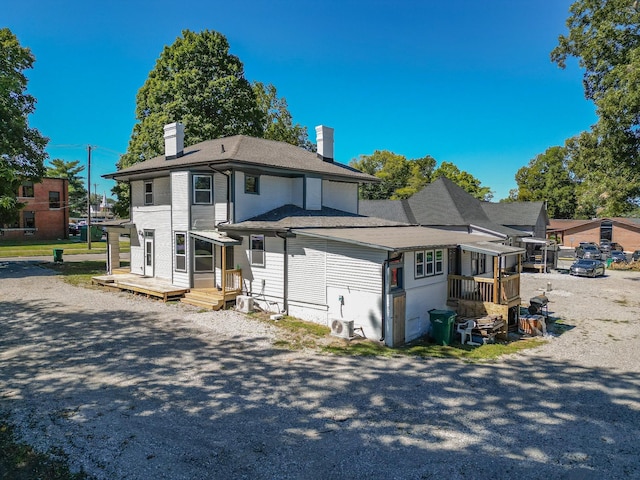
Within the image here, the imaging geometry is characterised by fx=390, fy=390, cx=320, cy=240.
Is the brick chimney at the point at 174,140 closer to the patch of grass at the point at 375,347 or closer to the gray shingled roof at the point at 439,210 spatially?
the patch of grass at the point at 375,347

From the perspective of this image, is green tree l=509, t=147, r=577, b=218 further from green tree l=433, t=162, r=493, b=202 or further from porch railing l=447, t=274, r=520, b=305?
porch railing l=447, t=274, r=520, b=305

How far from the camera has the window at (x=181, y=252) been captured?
17.8m

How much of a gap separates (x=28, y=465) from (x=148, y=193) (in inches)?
655

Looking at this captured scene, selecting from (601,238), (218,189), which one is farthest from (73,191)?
(601,238)

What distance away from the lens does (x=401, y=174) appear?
236 feet

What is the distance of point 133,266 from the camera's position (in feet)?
70.9

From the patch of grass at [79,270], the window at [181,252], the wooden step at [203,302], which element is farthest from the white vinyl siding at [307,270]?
the patch of grass at [79,270]

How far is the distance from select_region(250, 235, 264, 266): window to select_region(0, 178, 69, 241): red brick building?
139 ft

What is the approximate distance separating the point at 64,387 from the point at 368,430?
637 centimetres

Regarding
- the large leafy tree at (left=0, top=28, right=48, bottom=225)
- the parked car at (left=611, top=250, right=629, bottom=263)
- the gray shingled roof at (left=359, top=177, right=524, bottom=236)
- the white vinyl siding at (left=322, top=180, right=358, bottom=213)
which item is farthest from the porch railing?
the parked car at (left=611, top=250, right=629, bottom=263)

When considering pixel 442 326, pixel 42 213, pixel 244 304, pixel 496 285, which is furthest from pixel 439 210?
pixel 42 213

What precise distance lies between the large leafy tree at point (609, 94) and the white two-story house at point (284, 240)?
1281 centimetres

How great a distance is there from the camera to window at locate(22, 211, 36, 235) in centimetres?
4694

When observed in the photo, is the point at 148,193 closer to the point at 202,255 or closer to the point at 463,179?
the point at 202,255
